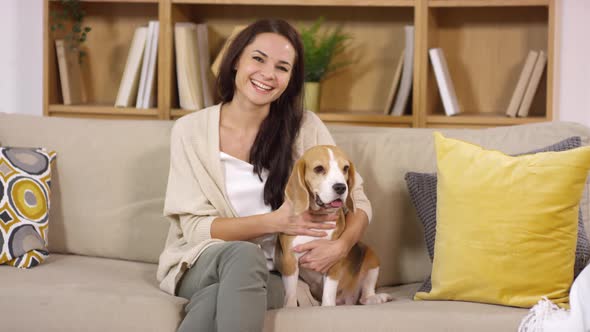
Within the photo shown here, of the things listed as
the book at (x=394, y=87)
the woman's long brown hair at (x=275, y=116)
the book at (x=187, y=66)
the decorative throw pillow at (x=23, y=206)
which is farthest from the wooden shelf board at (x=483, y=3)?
the decorative throw pillow at (x=23, y=206)

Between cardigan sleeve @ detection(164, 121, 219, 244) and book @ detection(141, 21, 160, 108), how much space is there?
1211 millimetres

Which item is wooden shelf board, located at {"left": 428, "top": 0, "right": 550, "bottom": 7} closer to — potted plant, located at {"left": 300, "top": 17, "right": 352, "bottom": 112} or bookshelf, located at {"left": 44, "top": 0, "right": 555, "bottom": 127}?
bookshelf, located at {"left": 44, "top": 0, "right": 555, "bottom": 127}

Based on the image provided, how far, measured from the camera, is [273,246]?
2.15 m

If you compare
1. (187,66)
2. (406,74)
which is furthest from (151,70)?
(406,74)

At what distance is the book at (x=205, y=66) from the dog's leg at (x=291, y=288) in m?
1.55

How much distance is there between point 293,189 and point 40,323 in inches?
27.5

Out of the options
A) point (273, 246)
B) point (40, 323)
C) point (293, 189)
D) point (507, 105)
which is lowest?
point (40, 323)

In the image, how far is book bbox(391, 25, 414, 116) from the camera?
324cm

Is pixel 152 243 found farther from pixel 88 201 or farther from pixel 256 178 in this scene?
pixel 256 178

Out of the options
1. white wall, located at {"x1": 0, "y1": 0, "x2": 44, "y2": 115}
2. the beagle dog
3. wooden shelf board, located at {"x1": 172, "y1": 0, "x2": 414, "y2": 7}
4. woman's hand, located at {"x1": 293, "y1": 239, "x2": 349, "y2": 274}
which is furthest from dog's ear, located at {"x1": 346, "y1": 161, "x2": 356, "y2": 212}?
white wall, located at {"x1": 0, "y1": 0, "x2": 44, "y2": 115}

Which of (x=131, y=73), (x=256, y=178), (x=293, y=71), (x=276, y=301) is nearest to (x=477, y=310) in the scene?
(x=276, y=301)

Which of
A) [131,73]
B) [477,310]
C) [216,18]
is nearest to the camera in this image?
[477,310]

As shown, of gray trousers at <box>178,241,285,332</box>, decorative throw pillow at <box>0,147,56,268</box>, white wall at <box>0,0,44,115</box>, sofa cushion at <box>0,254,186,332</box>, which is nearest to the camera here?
gray trousers at <box>178,241,285,332</box>

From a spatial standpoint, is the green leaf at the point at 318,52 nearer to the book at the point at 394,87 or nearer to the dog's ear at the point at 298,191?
the book at the point at 394,87
